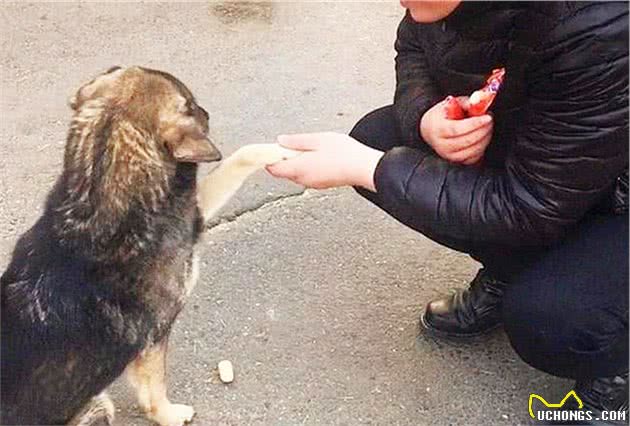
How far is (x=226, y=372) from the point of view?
262 cm

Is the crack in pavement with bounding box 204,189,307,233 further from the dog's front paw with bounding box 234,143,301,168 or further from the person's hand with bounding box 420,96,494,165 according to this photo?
the person's hand with bounding box 420,96,494,165

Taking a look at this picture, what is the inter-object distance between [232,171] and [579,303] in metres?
0.86

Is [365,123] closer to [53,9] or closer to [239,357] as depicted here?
[239,357]

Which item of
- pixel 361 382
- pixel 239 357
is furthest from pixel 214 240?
pixel 361 382

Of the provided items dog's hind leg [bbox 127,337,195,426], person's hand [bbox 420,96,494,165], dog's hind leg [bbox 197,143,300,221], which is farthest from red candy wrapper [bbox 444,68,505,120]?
dog's hind leg [bbox 127,337,195,426]

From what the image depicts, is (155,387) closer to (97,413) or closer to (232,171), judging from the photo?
(97,413)

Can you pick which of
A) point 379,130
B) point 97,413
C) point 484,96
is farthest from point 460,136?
point 97,413

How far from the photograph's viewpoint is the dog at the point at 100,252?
6.98 ft

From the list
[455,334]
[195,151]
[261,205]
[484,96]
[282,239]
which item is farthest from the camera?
[261,205]

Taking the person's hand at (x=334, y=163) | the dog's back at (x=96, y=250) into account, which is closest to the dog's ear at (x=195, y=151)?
the dog's back at (x=96, y=250)

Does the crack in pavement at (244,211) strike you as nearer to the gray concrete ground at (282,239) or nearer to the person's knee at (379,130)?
the gray concrete ground at (282,239)

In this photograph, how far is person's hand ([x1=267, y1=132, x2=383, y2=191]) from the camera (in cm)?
235

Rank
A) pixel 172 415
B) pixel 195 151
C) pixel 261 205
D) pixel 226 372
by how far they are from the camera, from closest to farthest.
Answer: pixel 195 151, pixel 172 415, pixel 226 372, pixel 261 205

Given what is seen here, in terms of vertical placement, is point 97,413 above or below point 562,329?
below
